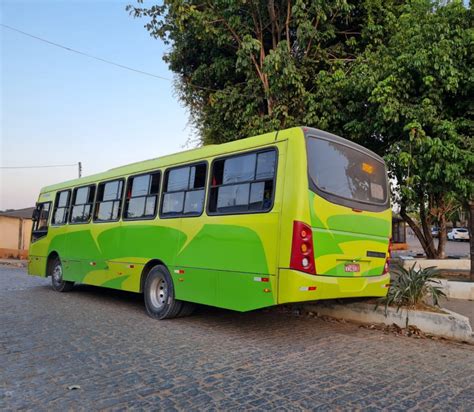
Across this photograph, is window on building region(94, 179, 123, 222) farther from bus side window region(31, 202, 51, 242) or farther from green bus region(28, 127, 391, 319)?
bus side window region(31, 202, 51, 242)

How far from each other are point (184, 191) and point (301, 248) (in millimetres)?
2755

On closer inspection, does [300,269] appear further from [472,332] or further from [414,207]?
[414,207]

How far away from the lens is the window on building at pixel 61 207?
11.3 m

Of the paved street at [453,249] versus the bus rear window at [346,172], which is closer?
the bus rear window at [346,172]

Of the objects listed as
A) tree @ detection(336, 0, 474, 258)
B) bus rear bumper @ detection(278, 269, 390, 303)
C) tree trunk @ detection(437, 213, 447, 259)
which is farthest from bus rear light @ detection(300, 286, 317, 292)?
tree trunk @ detection(437, 213, 447, 259)

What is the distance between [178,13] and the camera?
12.4m

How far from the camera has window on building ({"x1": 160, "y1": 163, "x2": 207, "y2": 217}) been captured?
23.4 ft

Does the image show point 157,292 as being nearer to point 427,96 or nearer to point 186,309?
point 186,309

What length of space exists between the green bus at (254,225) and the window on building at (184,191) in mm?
19

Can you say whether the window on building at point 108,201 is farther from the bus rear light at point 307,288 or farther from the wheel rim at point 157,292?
the bus rear light at point 307,288

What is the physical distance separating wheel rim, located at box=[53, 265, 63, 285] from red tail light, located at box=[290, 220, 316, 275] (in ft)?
25.8

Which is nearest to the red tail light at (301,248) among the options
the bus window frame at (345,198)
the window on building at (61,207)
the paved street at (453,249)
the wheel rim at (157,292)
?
the bus window frame at (345,198)

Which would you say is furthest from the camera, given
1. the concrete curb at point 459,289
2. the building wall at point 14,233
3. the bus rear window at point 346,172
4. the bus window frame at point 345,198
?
the building wall at point 14,233

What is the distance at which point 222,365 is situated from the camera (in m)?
5.03
